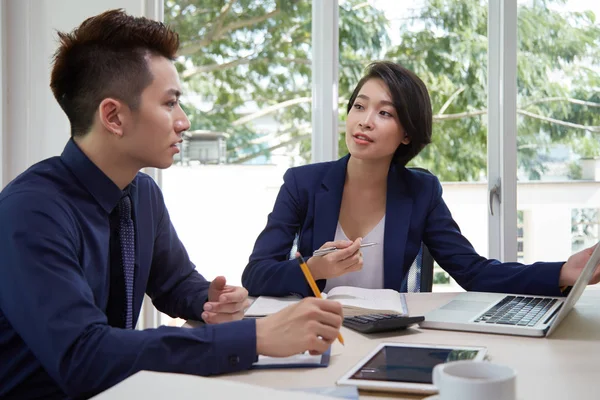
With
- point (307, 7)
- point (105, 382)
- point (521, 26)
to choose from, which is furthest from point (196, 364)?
point (521, 26)

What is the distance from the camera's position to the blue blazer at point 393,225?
6.56 ft

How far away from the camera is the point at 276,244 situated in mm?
1999

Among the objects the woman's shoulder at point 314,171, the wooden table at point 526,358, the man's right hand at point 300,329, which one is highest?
the woman's shoulder at point 314,171

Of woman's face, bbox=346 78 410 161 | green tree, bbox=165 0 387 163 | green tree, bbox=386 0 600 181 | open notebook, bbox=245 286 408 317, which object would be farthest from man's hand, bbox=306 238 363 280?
green tree, bbox=386 0 600 181

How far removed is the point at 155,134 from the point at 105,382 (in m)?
0.59

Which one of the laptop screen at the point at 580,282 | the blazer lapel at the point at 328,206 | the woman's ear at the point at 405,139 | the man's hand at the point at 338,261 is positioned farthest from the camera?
the woman's ear at the point at 405,139

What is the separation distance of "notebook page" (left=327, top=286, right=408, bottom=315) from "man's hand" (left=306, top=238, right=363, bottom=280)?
6 centimetres

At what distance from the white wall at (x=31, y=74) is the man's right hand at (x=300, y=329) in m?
2.11

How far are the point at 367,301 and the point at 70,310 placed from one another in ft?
2.36

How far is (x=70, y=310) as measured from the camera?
1.06 metres

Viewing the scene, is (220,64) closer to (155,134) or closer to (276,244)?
(276,244)

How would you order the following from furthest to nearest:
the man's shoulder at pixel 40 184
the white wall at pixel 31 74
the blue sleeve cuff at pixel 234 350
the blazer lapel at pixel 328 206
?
1. the white wall at pixel 31 74
2. the blazer lapel at pixel 328 206
3. the man's shoulder at pixel 40 184
4. the blue sleeve cuff at pixel 234 350

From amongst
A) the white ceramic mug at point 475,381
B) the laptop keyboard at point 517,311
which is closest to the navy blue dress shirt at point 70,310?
the white ceramic mug at point 475,381

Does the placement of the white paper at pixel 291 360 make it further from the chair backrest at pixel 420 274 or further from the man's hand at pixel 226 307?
the chair backrest at pixel 420 274
